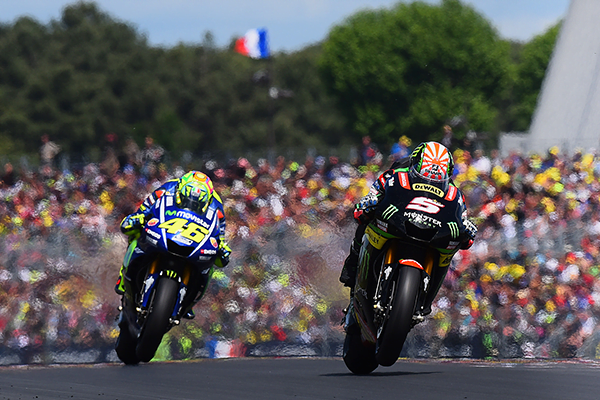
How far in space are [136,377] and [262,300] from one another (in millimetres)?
3760

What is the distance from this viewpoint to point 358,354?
829cm

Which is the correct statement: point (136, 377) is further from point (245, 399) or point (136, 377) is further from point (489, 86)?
point (489, 86)

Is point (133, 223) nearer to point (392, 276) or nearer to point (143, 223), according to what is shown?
point (143, 223)

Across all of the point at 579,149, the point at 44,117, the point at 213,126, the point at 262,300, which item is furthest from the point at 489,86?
the point at 262,300

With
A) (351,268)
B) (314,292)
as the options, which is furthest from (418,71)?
(351,268)

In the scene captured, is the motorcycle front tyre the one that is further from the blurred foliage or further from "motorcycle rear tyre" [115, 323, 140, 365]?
the blurred foliage

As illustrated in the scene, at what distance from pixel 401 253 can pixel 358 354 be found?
1.25 m

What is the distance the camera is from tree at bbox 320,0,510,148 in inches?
2608

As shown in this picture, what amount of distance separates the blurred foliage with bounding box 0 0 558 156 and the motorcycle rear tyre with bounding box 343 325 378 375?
46.7 m

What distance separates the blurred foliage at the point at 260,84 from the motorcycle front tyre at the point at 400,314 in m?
47.7

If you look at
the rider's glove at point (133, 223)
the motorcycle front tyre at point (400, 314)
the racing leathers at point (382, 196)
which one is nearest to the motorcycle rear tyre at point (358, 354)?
the racing leathers at point (382, 196)

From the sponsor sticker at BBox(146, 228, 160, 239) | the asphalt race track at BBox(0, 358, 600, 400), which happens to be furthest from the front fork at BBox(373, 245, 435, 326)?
the sponsor sticker at BBox(146, 228, 160, 239)

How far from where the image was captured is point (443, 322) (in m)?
11.0

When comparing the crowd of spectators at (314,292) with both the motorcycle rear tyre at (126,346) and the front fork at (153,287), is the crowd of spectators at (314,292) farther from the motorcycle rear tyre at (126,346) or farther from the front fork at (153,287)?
the front fork at (153,287)
